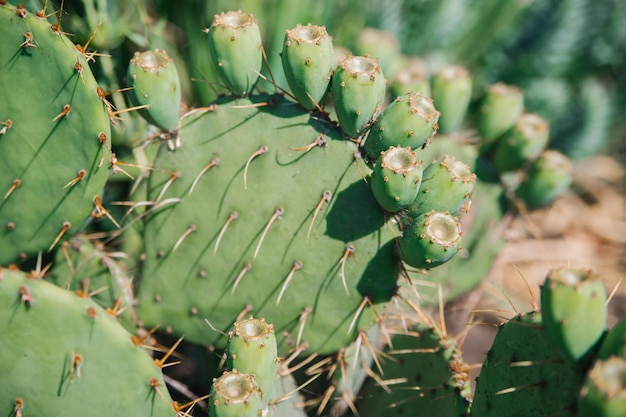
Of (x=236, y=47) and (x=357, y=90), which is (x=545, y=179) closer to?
(x=357, y=90)

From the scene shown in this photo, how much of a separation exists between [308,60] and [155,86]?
1.11 feet

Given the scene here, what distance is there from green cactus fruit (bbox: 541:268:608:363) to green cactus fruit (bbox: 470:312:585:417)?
1.5 inches

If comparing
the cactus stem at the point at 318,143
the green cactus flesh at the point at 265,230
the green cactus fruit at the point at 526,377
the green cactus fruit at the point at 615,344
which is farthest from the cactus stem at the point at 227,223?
the green cactus fruit at the point at 615,344

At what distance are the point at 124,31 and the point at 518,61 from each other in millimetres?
1942

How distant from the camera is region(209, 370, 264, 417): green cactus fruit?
3.30 ft

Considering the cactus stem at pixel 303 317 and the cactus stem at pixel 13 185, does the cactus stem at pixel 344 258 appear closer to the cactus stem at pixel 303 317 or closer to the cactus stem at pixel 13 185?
the cactus stem at pixel 303 317

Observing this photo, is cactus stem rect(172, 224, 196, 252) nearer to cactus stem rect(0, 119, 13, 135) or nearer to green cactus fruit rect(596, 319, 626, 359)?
cactus stem rect(0, 119, 13, 135)

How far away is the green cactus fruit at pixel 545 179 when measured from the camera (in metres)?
1.90

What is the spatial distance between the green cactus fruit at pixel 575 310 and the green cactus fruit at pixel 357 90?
48 centimetres

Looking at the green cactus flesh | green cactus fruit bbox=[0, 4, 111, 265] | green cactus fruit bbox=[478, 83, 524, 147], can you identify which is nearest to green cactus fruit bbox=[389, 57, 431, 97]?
green cactus fruit bbox=[478, 83, 524, 147]

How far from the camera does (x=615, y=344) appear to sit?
0.93 meters

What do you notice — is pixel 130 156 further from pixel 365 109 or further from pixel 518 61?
pixel 518 61

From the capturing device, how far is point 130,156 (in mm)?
1728

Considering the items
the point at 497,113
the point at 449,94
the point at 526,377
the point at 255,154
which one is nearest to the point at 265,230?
the point at 255,154
